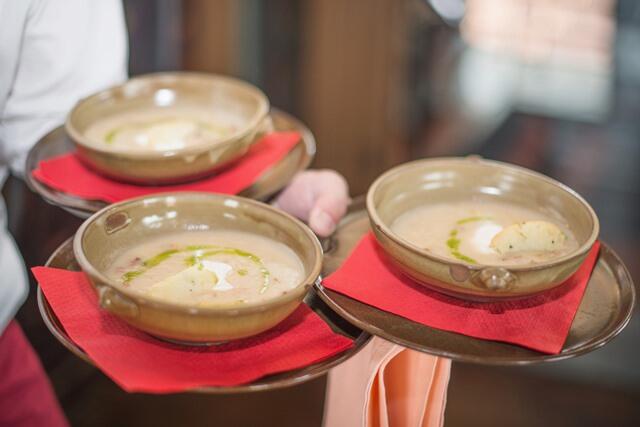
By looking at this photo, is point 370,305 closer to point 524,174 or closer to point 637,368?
point 524,174

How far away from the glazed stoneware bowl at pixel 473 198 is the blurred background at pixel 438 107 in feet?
4.61

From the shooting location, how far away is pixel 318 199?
53.9 inches

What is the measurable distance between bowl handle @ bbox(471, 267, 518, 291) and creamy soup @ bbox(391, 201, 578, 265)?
96 millimetres

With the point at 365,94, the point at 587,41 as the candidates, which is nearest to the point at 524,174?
the point at 365,94

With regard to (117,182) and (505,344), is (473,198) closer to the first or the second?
(505,344)

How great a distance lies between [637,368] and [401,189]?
200cm

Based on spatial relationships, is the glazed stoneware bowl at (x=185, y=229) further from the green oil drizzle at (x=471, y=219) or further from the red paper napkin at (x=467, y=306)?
the green oil drizzle at (x=471, y=219)

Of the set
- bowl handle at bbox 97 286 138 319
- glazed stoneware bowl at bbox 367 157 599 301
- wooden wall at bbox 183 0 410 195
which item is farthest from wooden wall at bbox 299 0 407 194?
bowl handle at bbox 97 286 138 319

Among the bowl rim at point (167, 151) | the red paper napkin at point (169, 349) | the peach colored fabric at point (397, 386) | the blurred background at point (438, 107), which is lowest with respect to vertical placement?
the blurred background at point (438, 107)

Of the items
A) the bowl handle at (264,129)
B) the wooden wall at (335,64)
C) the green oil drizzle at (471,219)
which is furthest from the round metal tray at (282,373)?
the wooden wall at (335,64)

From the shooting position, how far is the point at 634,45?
3.79m

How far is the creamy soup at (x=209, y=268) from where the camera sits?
40.9 inches

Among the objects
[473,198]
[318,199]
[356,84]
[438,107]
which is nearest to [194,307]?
[318,199]

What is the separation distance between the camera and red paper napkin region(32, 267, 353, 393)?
965mm
